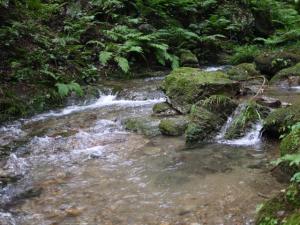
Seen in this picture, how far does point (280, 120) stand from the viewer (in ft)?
21.5

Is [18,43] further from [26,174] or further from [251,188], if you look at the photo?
[251,188]

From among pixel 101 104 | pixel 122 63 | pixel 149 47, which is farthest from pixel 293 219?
pixel 149 47

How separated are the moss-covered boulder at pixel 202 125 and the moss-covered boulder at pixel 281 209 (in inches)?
119

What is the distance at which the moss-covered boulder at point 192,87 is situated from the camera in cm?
815

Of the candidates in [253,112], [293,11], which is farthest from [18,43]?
[293,11]

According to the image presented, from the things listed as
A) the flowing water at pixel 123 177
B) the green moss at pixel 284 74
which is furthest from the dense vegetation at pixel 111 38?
the green moss at pixel 284 74

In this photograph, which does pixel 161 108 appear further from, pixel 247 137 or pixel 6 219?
pixel 6 219

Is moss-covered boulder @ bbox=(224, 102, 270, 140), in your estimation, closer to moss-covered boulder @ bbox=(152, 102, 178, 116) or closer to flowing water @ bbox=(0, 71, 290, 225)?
flowing water @ bbox=(0, 71, 290, 225)

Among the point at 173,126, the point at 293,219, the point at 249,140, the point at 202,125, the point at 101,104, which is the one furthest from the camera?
the point at 101,104

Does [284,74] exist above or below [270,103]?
above

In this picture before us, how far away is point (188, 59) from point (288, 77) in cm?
317

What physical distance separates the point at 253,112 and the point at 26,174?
368cm

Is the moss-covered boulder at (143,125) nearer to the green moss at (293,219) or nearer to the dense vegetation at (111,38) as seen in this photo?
the dense vegetation at (111,38)

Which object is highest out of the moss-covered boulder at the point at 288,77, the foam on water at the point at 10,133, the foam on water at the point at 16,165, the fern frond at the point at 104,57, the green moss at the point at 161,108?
the fern frond at the point at 104,57
